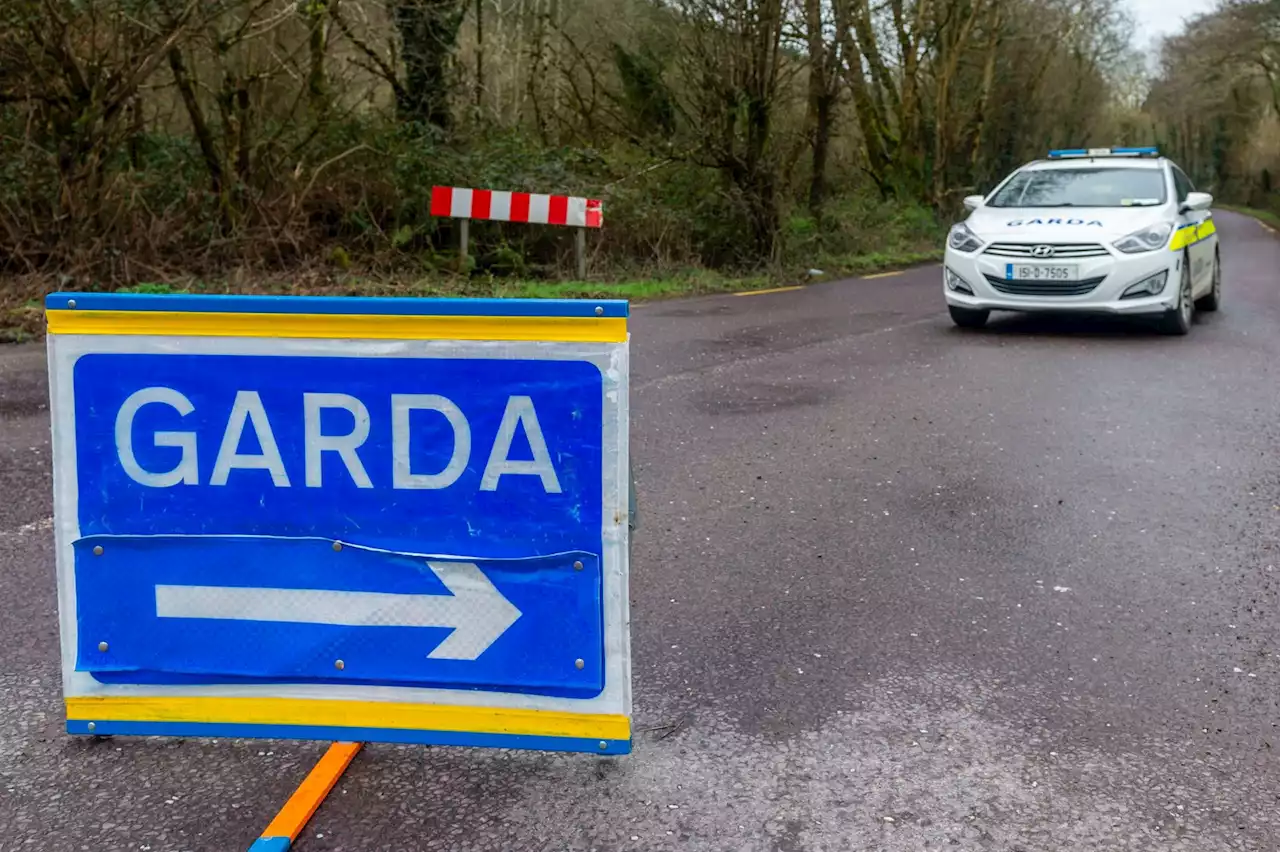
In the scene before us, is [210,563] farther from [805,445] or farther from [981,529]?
[805,445]

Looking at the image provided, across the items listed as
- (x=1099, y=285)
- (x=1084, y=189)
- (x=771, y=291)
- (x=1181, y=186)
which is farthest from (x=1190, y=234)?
(x=771, y=291)

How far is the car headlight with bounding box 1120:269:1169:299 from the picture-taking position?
36.7ft

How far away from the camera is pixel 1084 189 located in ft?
40.8

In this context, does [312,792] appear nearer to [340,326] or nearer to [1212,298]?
[340,326]

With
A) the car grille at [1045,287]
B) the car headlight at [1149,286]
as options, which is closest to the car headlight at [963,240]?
the car grille at [1045,287]

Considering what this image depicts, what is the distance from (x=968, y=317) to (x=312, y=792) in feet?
33.7

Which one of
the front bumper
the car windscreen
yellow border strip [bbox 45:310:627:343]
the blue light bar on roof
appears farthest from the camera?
the blue light bar on roof

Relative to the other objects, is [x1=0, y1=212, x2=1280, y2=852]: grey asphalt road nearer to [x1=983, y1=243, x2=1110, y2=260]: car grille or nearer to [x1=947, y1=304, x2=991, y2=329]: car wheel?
[x1=983, y1=243, x2=1110, y2=260]: car grille

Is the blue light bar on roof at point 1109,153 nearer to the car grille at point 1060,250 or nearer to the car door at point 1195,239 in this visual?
the car door at point 1195,239

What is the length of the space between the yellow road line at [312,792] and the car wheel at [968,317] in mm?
9753

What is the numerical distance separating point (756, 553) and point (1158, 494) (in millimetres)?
2315

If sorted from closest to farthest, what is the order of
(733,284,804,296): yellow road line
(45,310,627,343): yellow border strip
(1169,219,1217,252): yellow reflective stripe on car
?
(45,310,627,343): yellow border strip → (1169,219,1217,252): yellow reflective stripe on car → (733,284,804,296): yellow road line

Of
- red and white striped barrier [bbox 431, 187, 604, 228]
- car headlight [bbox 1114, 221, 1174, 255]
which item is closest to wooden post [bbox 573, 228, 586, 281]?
red and white striped barrier [bbox 431, 187, 604, 228]

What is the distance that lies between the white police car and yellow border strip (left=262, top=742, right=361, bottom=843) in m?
9.32
